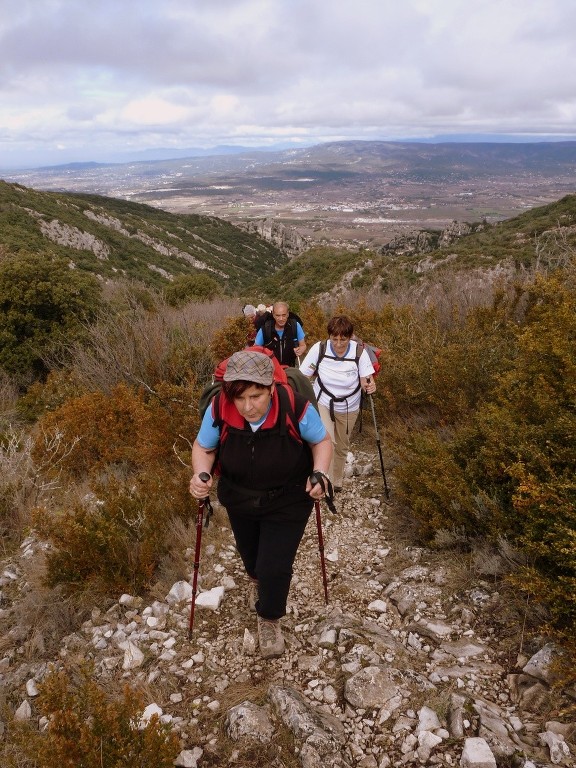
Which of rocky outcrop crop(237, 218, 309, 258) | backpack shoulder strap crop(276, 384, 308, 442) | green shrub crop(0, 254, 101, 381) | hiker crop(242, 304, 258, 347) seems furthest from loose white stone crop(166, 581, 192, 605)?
rocky outcrop crop(237, 218, 309, 258)

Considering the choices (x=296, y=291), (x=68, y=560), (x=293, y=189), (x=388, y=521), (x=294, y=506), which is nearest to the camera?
(x=294, y=506)

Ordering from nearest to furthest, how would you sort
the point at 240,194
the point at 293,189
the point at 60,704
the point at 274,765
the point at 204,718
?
1. the point at 60,704
2. the point at 274,765
3. the point at 204,718
4. the point at 240,194
5. the point at 293,189

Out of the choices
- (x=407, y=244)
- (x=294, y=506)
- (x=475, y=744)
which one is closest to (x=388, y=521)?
(x=294, y=506)

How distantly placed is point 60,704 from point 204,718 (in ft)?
2.71

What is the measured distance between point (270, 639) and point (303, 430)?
4.55ft

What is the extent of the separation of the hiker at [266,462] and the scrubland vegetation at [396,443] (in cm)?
95

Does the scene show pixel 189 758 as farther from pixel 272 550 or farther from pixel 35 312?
pixel 35 312

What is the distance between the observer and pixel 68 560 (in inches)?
138

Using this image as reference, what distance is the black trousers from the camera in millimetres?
2637

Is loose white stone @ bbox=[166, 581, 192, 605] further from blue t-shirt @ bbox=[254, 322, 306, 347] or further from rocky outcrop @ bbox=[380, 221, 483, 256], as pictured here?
rocky outcrop @ bbox=[380, 221, 483, 256]

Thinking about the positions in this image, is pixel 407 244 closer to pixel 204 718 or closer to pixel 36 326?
pixel 36 326

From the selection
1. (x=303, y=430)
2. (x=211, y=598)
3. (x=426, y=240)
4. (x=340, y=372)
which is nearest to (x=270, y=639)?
(x=211, y=598)

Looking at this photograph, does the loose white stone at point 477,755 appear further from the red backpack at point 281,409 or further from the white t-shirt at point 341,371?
the white t-shirt at point 341,371

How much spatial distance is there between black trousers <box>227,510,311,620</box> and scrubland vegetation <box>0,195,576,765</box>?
0.91 m
